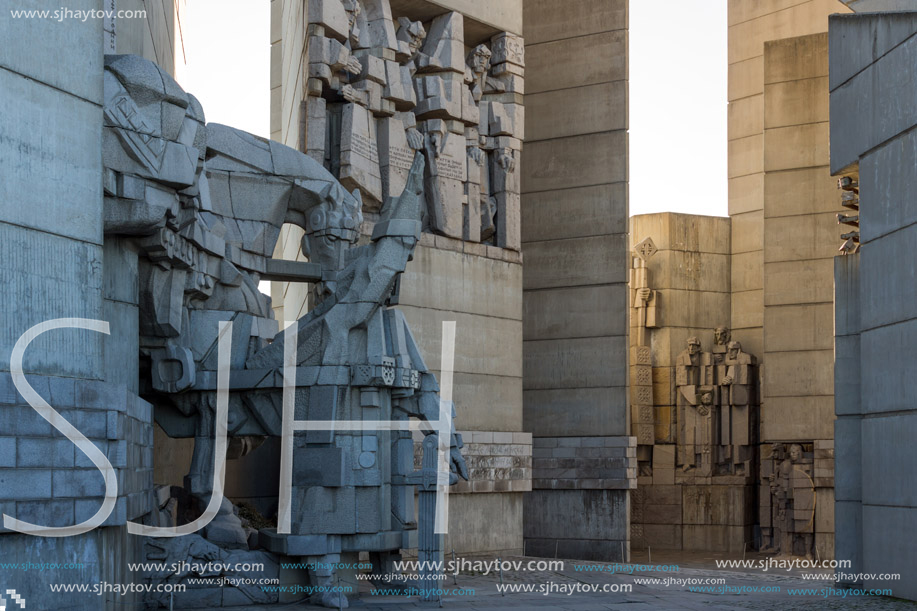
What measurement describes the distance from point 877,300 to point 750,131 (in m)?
17.5

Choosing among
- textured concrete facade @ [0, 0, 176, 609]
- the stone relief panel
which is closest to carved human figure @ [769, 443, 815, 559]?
the stone relief panel

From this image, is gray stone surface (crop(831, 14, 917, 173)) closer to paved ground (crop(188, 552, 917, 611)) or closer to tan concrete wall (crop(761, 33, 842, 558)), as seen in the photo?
paved ground (crop(188, 552, 917, 611))

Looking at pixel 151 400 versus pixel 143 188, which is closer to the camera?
pixel 143 188

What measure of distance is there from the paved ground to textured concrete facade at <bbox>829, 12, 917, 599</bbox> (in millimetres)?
910

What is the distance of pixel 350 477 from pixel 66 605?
173 inches

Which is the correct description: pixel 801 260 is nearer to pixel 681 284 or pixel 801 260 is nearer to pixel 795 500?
pixel 795 500

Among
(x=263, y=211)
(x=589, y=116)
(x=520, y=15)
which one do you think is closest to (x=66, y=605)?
(x=263, y=211)

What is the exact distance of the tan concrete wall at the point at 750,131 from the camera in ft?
101

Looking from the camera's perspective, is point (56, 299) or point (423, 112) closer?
point (56, 299)

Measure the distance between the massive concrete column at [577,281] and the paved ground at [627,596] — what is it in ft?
17.5

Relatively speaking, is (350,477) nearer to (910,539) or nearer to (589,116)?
(910,539)

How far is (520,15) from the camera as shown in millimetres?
23500

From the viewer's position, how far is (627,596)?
15516 millimetres

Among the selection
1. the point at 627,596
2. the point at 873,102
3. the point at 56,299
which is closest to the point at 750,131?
the point at 873,102
